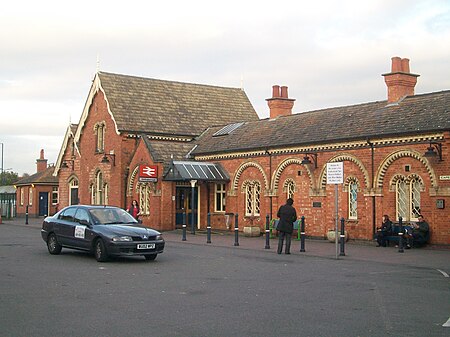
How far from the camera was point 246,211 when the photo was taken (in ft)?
111

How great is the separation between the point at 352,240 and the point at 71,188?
25.4 meters

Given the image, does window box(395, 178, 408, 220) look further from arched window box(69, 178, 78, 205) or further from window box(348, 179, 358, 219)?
arched window box(69, 178, 78, 205)

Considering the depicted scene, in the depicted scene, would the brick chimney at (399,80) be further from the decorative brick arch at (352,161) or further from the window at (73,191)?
the window at (73,191)

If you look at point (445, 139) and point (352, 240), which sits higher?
point (445, 139)

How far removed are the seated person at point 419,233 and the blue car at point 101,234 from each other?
1002 centimetres

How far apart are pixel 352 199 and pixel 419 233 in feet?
14.3

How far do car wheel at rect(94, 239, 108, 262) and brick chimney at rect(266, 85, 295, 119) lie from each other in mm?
21284

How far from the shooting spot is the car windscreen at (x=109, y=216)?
61.9 feet

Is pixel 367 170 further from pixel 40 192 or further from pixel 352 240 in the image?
pixel 40 192

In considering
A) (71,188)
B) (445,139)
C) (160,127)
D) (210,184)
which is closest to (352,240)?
(445,139)

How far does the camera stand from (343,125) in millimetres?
29188

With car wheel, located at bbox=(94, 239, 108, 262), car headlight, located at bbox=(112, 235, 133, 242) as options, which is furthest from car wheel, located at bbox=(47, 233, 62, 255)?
car headlight, located at bbox=(112, 235, 133, 242)

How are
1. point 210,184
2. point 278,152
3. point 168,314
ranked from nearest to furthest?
point 168,314 < point 278,152 < point 210,184

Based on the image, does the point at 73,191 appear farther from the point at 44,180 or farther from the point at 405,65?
the point at 405,65
